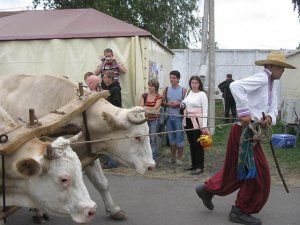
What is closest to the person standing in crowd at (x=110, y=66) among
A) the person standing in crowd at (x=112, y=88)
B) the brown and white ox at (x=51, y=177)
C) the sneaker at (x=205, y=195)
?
the person standing in crowd at (x=112, y=88)

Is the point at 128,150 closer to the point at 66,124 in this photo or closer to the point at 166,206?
the point at 66,124

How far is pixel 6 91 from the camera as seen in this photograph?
488 cm

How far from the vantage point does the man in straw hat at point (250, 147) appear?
211 inches

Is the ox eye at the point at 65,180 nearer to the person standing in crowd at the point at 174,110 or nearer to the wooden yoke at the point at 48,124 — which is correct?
the wooden yoke at the point at 48,124

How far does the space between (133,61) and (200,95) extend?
1626mm

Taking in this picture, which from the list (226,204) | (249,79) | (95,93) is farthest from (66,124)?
(226,204)

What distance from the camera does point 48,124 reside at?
382 centimetres

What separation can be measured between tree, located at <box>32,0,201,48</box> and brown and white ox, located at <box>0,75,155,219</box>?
55.5 ft

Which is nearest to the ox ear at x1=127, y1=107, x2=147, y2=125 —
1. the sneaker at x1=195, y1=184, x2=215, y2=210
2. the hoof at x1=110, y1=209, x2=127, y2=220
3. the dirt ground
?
the hoof at x1=110, y1=209, x2=127, y2=220

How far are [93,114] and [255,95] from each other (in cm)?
182

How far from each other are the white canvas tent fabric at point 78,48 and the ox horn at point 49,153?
19.7 ft

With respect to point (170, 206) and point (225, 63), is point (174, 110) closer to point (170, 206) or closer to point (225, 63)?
point (170, 206)


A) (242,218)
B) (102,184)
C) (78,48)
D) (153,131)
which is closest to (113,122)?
(102,184)

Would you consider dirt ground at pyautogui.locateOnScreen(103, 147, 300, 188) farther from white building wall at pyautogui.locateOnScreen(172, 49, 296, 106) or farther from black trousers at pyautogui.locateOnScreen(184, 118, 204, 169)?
white building wall at pyautogui.locateOnScreen(172, 49, 296, 106)
